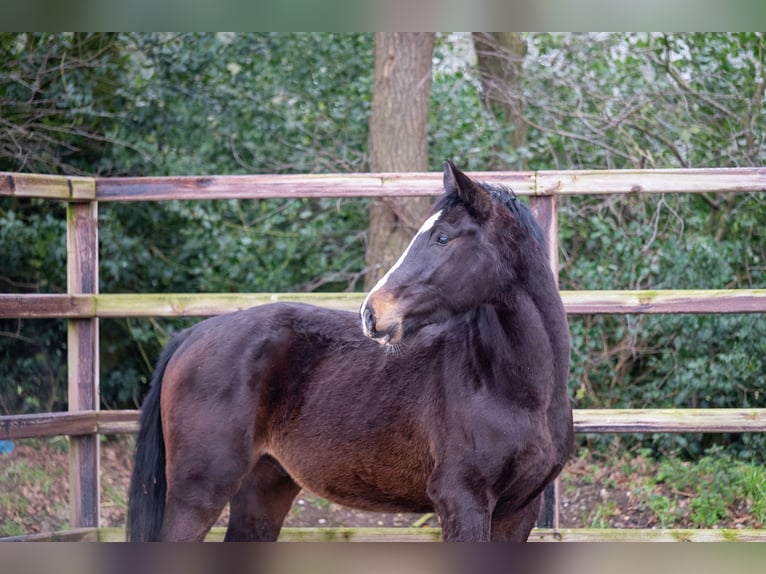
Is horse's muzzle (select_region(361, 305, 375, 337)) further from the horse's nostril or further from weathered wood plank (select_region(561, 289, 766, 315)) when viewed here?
weathered wood plank (select_region(561, 289, 766, 315))

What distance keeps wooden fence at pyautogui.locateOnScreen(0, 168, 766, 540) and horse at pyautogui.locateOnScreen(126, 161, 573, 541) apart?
2.95 ft

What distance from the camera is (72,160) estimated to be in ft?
25.9

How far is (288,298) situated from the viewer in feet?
15.6

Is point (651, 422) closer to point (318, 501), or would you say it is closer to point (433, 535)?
point (433, 535)

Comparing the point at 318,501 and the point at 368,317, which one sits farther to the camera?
the point at 318,501

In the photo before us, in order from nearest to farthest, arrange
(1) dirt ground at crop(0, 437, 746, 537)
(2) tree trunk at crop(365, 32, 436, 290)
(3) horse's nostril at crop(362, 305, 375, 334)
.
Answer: (3) horse's nostril at crop(362, 305, 375, 334), (1) dirt ground at crop(0, 437, 746, 537), (2) tree trunk at crop(365, 32, 436, 290)

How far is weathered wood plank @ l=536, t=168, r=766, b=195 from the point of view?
4348mm

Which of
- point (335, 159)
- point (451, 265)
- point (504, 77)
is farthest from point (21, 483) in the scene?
point (504, 77)

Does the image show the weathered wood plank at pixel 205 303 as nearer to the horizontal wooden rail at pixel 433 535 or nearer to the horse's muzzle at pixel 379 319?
the horizontal wooden rail at pixel 433 535

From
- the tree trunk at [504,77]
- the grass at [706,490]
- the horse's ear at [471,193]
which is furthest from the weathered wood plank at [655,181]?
the tree trunk at [504,77]

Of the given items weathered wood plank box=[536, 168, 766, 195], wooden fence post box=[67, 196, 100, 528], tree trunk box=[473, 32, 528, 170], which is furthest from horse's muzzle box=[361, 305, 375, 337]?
tree trunk box=[473, 32, 528, 170]

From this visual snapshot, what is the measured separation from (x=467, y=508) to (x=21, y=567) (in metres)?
2.45

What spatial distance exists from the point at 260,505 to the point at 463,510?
1.23 meters
